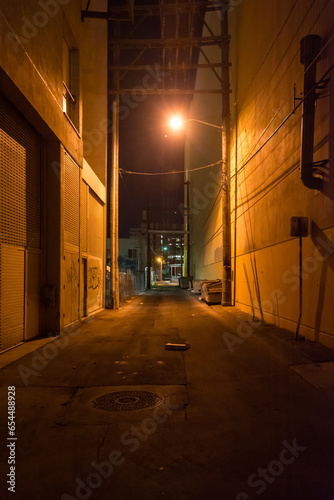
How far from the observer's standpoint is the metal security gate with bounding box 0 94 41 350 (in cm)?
796

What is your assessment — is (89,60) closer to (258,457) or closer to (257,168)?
(257,168)

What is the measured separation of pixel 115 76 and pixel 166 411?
17984 millimetres

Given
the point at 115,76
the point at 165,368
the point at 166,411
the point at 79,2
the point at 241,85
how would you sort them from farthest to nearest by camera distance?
1. the point at 115,76
2. the point at 241,85
3. the point at 79,2
4. the point at 165,368
5. the point at 166,411

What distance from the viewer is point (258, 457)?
357 centimetres

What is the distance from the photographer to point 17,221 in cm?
871

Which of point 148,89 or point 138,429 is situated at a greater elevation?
point 148,89

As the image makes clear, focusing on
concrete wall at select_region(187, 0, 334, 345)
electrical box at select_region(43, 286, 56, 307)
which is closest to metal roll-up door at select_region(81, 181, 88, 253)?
electrical box at select_region(43, 286, 56, 307)

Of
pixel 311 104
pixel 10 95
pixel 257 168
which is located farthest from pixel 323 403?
pixel 257 168

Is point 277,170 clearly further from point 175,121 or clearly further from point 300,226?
point 175,121

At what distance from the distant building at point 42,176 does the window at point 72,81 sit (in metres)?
0.03

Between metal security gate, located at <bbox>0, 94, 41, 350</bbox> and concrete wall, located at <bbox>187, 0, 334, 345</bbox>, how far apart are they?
655cm

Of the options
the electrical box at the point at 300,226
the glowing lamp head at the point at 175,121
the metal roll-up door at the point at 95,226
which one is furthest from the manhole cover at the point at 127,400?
the glowing lamp head at the point at 175,121

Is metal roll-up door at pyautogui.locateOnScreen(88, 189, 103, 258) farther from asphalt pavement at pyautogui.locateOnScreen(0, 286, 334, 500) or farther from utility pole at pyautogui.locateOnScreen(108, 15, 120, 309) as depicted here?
asphalt pavement at pyautogui.locateOnScreen(0, 286, 334, 500)

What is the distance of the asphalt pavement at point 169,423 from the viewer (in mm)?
3160
